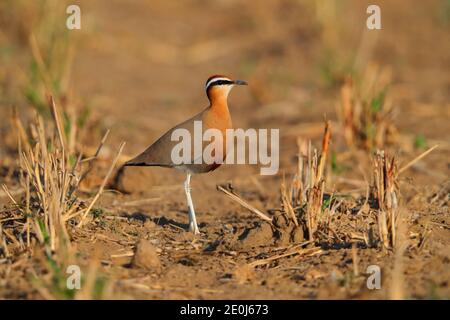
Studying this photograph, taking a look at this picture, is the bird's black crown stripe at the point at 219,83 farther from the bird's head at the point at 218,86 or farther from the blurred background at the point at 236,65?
the blurred background at the point at 236,65

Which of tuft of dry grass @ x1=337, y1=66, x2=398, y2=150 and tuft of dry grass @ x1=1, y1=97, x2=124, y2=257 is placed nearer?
tuft of dry grass @ x1=1, y1=97, x2=124, y2=257

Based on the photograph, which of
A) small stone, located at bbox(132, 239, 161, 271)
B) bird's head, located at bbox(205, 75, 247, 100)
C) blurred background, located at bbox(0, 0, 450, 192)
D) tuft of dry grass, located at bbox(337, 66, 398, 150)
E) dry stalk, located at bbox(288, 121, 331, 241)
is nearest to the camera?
small stone, located at bbox(132, 239, 161, 271)

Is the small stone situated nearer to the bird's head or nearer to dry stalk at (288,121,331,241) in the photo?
dry stalk at (288,121,331,241)

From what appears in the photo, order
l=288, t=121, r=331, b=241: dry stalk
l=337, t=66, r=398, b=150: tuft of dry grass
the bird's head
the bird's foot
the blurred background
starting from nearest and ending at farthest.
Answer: l=288, t=121, r=331, b=241: dry stalk → the bird's foot → the bird's head → l=337, t=66, r=398, b=150: tuft of dry grass → the blurred background

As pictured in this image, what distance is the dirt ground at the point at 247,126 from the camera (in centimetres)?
Answer: 500

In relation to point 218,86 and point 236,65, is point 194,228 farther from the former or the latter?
point 236,65

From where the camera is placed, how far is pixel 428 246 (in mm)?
5328

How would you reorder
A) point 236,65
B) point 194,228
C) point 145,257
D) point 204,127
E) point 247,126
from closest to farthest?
point 145,257 → point 194,228 → point 204,127 → point 247,126 → point 236,65

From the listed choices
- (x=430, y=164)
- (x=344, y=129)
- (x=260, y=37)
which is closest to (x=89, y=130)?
(x=344, y=129)

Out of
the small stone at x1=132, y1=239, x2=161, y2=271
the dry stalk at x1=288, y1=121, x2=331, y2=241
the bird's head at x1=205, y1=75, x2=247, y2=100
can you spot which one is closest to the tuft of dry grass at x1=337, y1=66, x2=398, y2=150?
the bird's head at x1=205, y1=75, x2=247, y2=100

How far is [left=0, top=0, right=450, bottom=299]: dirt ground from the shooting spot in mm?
4996

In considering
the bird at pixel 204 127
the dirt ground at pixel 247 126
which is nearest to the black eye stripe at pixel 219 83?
the bird at pixel 204 127

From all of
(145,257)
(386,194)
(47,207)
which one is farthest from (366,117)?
(47,207)

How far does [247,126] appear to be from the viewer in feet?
32.6
